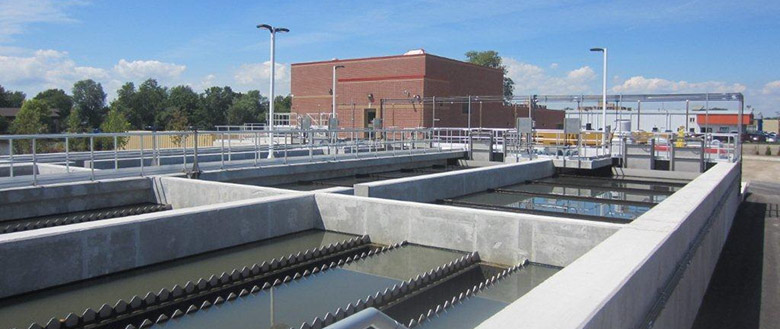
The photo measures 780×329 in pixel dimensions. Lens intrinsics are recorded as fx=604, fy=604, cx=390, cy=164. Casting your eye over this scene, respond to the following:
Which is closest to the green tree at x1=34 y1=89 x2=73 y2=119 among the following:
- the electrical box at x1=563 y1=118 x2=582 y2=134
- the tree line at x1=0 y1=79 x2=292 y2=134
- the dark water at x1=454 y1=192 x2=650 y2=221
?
the tree line at x1=0 y1=79 x2=292 y2=134

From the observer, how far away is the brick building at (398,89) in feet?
152

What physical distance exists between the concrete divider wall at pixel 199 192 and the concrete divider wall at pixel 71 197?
401mm

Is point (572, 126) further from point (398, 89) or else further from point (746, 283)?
point (398, 89)

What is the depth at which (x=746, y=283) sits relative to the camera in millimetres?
9336

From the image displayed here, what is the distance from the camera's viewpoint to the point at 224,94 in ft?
375

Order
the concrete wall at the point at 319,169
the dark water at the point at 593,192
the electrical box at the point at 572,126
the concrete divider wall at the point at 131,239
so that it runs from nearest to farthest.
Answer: the concrete divider wall at the point at 131,239 < the concrete wall at the point at 319,169 < the dark water at the point at 593,192 < the electrical box at the point at 572,126

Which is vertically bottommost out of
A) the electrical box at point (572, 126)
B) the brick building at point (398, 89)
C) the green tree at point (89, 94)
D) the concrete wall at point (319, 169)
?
the concrete wall at point (319, 169)

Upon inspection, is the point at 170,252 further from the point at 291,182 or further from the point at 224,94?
the point at 224,94

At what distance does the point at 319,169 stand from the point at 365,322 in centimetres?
1664

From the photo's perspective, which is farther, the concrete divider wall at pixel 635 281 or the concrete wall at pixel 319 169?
the concrete wall at pixel 319 169

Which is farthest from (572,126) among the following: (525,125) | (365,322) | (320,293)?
(365,322)

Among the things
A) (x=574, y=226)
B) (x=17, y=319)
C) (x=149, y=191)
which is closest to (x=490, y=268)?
(x=574, y=226)

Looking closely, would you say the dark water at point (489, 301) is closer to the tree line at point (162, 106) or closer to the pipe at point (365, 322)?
the pipe at point (365, 322)

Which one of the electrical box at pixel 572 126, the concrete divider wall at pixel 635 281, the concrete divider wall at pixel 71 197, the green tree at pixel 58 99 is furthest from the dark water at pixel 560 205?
the green tree at pixel 58 99
